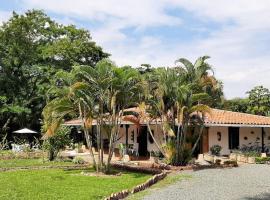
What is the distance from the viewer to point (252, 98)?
5119 cm

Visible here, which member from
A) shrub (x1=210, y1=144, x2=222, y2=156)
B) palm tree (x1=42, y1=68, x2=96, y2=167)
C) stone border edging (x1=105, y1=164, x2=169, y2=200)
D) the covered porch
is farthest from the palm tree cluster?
the covered porch

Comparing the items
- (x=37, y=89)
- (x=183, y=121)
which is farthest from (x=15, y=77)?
(x=183, y=121)

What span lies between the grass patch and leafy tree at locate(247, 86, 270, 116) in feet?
101

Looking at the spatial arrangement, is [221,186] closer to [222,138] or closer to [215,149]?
[215,149]

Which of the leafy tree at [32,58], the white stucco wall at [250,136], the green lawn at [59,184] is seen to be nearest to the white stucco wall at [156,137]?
the white stucco wall at [250,136]

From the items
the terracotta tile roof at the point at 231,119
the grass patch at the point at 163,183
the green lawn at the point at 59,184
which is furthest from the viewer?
the terracotta tile roof at the point at 231,119

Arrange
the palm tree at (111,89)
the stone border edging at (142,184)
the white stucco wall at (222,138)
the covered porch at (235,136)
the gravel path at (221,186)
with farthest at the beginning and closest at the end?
the white stucco wall at (222,138), the covered porch at (235,136), the palm tree at (111,89), the gravel path at (221,186), the stone border edging at (142,184)

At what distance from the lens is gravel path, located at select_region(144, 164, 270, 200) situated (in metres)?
15.0

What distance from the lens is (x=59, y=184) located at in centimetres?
1775

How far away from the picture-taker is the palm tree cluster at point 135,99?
21.1m

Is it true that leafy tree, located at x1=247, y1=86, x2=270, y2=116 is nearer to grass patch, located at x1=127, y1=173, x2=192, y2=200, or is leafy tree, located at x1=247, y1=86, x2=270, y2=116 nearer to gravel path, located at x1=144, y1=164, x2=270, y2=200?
gravel path, located at x1=144, y1=164, x2=270, y2=200

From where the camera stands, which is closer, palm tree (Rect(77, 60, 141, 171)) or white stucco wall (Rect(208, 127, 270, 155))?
palm tree (Rect(77, 60, 141, 171))

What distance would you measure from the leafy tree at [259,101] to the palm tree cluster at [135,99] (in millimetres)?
25047

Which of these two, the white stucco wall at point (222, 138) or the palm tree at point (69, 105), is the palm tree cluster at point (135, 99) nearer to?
the palm tree at point (69, 105)
